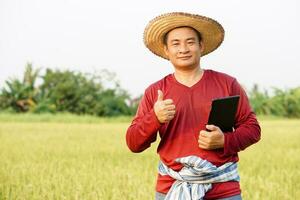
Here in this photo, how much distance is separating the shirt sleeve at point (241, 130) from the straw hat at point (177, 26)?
0.99 ft

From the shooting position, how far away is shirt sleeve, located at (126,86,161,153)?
2.74 m

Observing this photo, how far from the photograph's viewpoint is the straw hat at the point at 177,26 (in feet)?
9.75

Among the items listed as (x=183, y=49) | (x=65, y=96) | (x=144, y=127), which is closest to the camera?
(x=144, y=127)

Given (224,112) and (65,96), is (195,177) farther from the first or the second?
(65,96)

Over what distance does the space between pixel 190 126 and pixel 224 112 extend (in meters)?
0.18

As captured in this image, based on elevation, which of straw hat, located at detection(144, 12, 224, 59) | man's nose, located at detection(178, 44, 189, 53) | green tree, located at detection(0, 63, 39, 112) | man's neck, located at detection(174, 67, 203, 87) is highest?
straw hat, located at detection(144, 12, 224, 59)

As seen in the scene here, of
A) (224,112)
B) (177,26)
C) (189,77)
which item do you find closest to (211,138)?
(224,112)

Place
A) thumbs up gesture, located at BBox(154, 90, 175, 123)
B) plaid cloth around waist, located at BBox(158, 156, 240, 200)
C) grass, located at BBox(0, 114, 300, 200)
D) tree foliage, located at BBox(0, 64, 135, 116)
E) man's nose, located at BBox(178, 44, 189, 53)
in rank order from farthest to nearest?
1. tree foliage, located at BBox(0, 64, 135, 116)
2. grass, located at BBox(0, 114, 300, 200)
3. man's nose, located at BBox(178, 44, 189, 53)
4. plaid cloth around waist, located at BBox(158, 156, 240, 200)
5. thumbs up gesture, located at BBox(154, 90, 175, 123)

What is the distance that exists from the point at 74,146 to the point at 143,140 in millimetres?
8080

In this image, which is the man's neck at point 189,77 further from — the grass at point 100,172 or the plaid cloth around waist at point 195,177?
the grass at point 100,172

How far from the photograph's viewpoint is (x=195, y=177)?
2793mm

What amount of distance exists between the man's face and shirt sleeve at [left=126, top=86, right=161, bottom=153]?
0.21 m

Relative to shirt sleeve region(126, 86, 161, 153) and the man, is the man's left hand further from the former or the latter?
shirt sleeve region(126, 86, 161, 153)

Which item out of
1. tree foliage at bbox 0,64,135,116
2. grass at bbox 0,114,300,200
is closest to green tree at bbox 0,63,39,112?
tree foliage at bbox 0,64,135,116
